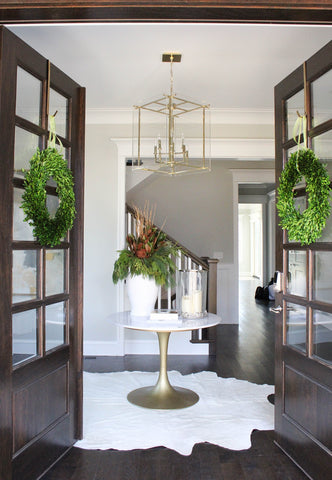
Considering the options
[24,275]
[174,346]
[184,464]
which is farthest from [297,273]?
[174,346]

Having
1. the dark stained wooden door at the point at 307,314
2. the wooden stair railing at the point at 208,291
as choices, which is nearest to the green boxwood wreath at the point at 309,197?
Answer: the dark stained wooden door at the point at 307,314

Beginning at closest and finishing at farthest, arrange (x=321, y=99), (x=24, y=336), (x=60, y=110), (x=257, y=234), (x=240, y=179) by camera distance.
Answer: (x=24, y=336), (x=321, y=99), (x=60, y=110), (x=240, y=179), (x=257, y=234)

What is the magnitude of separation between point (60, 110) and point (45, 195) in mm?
630

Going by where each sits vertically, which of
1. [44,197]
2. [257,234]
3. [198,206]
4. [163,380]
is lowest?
[163,380]

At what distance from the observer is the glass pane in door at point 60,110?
239 centimetres

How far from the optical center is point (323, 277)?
2164 mm

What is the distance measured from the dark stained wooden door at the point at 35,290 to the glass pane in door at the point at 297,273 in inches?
51.6

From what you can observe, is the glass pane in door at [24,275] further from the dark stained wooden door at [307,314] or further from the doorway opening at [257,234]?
the doorway opening at [257,234]

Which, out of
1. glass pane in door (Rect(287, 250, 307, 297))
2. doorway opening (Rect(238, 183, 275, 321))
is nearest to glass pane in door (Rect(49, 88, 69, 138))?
glass pane in door (Rect(287, 250, 307, 297))

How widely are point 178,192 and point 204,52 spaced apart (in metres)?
4.23

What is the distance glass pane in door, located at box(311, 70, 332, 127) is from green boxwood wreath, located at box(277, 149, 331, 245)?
189 mm

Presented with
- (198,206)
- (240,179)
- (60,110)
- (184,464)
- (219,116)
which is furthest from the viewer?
(198,206)

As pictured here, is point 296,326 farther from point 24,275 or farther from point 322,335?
point 24,275

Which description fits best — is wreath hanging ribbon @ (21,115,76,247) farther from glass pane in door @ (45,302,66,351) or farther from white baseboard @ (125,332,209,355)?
white baseboard @ (125,332,209,355)
